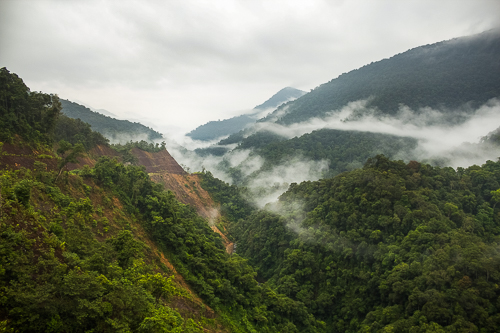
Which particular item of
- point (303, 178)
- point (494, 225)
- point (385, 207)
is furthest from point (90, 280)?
point (303, 178)

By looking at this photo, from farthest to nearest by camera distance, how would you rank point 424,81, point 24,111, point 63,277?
point 424,81 < point 24,111 < point 63,277

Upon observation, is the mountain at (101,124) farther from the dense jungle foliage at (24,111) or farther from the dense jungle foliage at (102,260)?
the dense jungle foliage at (102,260)

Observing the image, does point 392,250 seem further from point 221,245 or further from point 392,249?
point 221,245

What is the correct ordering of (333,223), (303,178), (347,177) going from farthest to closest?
1. (303,178)
2. (347,177)
3. (333,223)

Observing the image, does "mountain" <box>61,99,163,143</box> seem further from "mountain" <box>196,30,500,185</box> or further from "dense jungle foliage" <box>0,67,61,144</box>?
"dense jungle foliage" <box>0,67,61,144</box>

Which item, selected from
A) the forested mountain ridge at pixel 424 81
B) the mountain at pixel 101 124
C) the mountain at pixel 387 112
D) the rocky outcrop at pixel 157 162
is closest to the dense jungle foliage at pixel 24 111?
the rocky outcrop at pixel 157 162

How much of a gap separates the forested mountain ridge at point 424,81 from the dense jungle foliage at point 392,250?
92881mm

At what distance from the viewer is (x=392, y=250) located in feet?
109

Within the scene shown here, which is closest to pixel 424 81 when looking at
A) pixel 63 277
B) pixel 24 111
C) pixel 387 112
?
pixel 387 112

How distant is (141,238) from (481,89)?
150m

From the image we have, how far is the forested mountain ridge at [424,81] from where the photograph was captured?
405 ft

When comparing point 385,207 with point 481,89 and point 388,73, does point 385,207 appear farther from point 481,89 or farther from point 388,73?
point 388,73

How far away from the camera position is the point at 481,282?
2489 centimetres

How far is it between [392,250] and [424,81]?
130 metres
